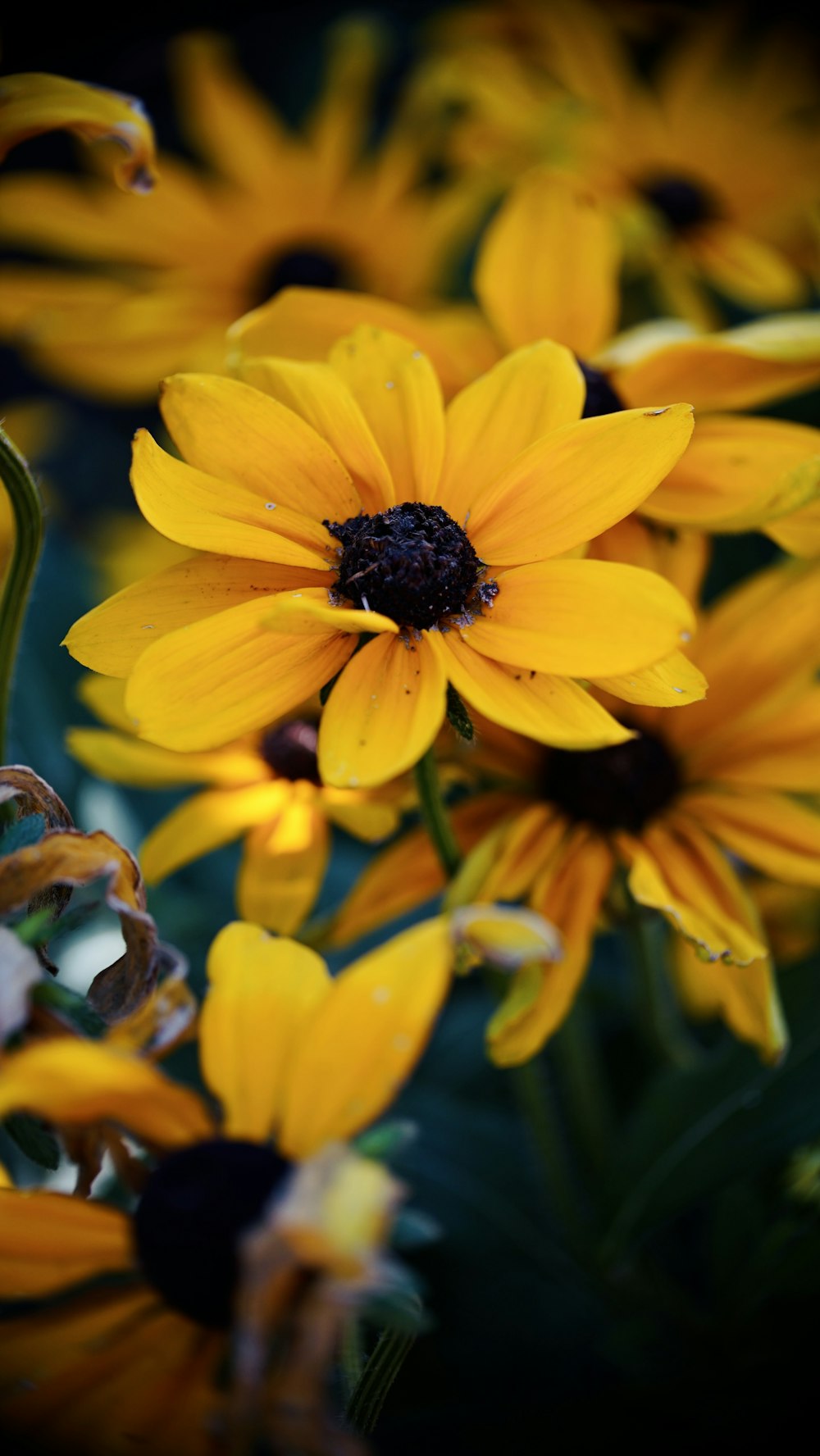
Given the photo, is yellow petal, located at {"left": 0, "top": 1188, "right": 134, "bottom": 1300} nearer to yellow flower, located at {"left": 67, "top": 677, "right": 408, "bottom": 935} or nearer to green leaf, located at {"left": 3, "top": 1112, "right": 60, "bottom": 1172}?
green leaf, located at {"left": 3, "top": 1112, "right": 60, "bottom": 1172}

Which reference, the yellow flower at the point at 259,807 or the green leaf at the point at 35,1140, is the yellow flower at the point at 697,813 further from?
the green leaf at the point at 35,1140

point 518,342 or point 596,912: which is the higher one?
point 518,342

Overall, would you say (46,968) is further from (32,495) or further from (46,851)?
(32,495)

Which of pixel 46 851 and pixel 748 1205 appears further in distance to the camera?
pixel 748 1205

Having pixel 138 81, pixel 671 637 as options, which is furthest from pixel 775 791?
pixel 138 81

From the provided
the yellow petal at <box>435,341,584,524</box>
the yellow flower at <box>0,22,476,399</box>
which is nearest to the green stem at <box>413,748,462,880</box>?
the yellow petal at <box>435,341,584,524</box>

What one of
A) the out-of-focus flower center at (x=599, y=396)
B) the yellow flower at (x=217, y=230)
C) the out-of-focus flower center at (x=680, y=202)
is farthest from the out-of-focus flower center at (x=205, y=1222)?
the out-of-focus flower center at (x=680, y=202)

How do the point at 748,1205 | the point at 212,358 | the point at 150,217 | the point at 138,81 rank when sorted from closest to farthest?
the point at 748,1205
the point at 212,358
the point at 150,217
the point at 138,81
